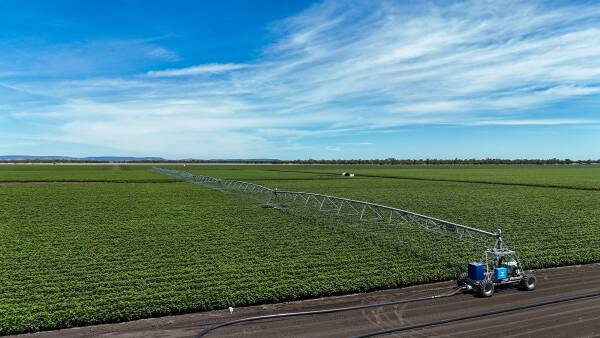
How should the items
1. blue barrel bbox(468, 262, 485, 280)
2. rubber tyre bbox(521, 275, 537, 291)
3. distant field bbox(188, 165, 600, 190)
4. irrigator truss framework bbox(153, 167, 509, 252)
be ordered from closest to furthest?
blue barrel bbox(468, 262, 485, 280) < rubber tyre bbox(521, 275, 537, 291) < irrigator truss framework bbox(153, 167, 509, 252) < distant field bbox(188, 165, 600, 190)

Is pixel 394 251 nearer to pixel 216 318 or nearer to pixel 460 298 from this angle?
pixel 460 298

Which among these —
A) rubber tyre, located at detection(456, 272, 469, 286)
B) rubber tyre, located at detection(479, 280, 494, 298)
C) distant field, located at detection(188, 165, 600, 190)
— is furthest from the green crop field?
distant field, located at detection(188, 165, 600, 190)

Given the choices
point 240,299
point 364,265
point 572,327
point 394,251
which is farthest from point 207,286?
point 572,327

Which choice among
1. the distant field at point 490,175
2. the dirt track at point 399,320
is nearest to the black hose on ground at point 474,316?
the dirt track at point 399,320

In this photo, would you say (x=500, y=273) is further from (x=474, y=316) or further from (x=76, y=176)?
(x=76, y=176)

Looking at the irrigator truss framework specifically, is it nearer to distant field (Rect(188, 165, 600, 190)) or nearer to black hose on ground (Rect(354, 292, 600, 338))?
black hose on ground (Rect(354, 292, 600, 338))

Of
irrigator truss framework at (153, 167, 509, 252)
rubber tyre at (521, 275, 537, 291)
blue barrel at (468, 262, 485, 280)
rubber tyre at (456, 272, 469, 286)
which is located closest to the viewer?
blue barrel at (468, 262, 485, 280)
